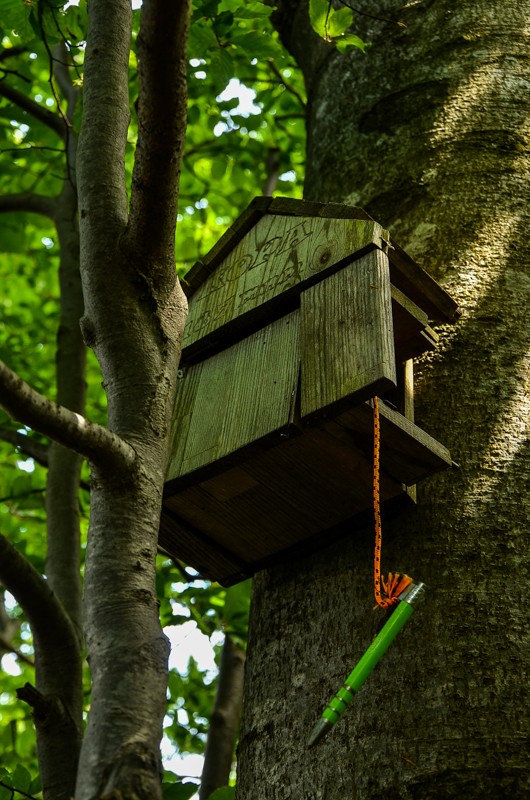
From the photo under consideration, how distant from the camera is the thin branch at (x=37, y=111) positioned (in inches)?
160

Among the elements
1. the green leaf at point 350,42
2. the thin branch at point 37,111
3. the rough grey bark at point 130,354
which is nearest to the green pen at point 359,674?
the rough grey bark at point 130,354

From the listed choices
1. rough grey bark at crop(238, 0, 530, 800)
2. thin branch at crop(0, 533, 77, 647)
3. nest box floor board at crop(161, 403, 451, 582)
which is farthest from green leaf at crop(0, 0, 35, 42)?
thin branch at crop(0, 533, 77, 647)

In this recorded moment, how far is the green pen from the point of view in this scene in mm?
1505

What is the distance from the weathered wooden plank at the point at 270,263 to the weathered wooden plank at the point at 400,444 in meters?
0.41

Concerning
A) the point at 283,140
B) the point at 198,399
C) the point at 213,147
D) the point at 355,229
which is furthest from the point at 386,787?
the point at 283,140

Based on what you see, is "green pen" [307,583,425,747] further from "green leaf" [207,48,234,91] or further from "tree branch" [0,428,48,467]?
"green leaf" [207,48,234,91]

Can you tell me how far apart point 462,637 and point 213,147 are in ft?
15.4

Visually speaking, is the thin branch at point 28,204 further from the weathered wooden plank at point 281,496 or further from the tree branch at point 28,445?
the weathered wooden plank at point 281,496

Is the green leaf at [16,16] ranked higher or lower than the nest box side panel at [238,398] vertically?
higher

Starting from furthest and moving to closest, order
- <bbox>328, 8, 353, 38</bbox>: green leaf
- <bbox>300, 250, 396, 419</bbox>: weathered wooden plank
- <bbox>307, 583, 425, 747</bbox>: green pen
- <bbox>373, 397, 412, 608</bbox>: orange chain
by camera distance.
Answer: <bbox>328, 8, 353, 38</bbox>: green leaf
<bbox>300, 250, 396, 419</bbox>: weathered wooden plank
<bbox>373, 397, 412, 608</bbox>: orange chain
<bbox>307, 583, 425, 747</bbox>: green pen

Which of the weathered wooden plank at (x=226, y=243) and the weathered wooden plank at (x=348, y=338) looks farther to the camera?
the weathered wooden plank at (x=226, y=243)

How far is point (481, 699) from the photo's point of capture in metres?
1.78

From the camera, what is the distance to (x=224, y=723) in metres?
4.29

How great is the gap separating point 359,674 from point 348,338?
2.46 feet
